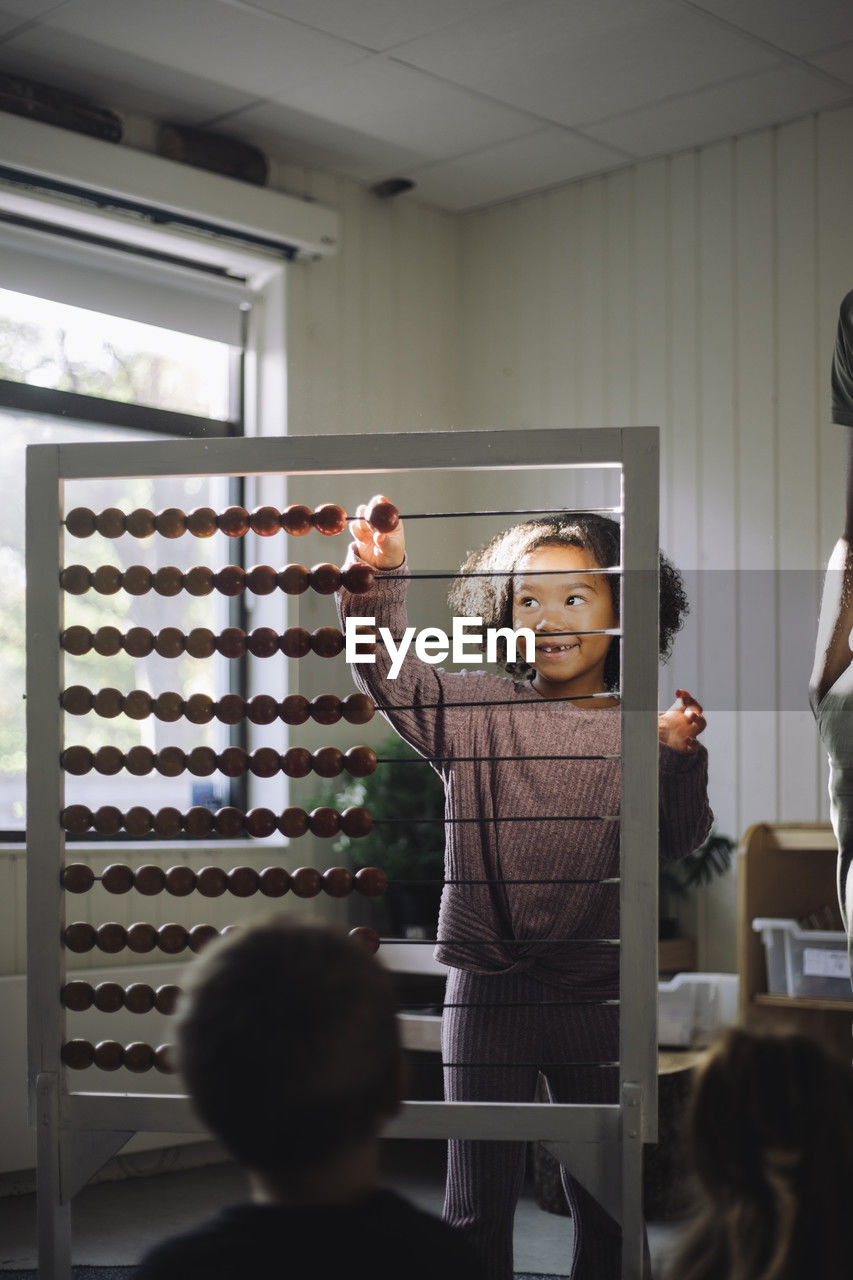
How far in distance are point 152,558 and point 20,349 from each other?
0.64 meters

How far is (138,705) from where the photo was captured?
1883mm

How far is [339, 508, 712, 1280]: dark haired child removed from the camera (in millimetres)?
1752

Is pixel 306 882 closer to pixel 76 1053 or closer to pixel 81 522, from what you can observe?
pixel 76 1053

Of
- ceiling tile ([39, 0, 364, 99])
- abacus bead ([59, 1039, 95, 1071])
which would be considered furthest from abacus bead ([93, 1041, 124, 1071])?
ceiling tile ([39, 0, 364, 99])

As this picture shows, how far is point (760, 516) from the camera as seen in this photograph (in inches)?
137

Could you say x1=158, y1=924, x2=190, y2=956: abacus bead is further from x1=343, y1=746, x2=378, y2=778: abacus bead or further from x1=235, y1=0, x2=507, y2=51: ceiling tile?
x1=235, y1=0, x2=507, y2=51: ceiling tile

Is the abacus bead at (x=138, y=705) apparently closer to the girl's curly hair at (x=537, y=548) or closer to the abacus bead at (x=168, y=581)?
the abacus bead at (x=168, y=581)

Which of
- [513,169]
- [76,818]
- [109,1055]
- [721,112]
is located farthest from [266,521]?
[513,169]

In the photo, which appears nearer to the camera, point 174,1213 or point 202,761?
point 202,761

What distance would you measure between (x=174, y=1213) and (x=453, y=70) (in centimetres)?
265

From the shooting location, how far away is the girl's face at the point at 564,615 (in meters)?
1.90

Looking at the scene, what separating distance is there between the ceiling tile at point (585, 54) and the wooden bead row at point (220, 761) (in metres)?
1.84

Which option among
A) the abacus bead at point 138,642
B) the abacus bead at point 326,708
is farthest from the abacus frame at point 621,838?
the abacus bead at point 326,708

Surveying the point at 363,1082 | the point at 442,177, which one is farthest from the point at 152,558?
the point at 363,1082
